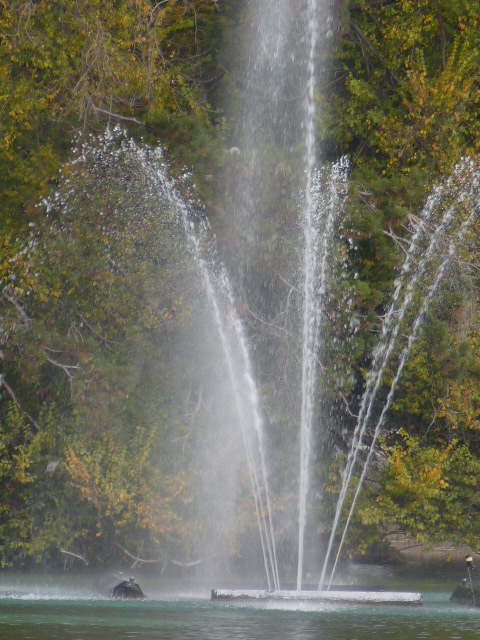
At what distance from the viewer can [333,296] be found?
70.4 feet

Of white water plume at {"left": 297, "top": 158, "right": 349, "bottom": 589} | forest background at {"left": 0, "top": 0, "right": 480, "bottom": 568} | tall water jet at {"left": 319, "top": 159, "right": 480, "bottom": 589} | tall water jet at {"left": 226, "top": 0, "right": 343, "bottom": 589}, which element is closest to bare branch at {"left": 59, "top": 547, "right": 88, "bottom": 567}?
forest background at {"left": 0, "top": 0, "right": 480, "bottom": 568}

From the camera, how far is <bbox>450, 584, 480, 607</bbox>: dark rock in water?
16.4 metres

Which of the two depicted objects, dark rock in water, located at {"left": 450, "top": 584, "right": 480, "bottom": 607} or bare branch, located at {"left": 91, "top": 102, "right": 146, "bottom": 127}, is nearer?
dark rock in water, located at {"left": 450, "top": 584, "right": 480, "bottom": 607}

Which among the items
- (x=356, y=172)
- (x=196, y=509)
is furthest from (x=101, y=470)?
(x=356, y=172)

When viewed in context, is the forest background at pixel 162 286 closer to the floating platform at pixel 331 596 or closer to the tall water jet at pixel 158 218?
the tall water jet at pixel 158 218

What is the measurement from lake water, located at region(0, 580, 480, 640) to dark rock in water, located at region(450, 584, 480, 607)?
19cm

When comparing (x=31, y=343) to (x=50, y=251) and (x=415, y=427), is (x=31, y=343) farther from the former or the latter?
(x=415, y=427)

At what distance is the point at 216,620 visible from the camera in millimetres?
13539

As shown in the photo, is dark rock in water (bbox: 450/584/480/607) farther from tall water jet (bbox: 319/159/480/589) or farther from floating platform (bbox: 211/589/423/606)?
tall water jet (bbox: 319/159/480/589)

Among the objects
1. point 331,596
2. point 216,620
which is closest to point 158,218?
point 331,596

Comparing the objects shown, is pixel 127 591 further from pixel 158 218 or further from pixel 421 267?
pixel 421 267

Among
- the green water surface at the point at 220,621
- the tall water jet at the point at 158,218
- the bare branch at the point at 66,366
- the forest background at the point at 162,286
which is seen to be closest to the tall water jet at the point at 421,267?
the forest background at the point at 162,286

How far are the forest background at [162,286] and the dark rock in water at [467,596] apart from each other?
3839 mm

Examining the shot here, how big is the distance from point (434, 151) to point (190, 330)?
553 cm
